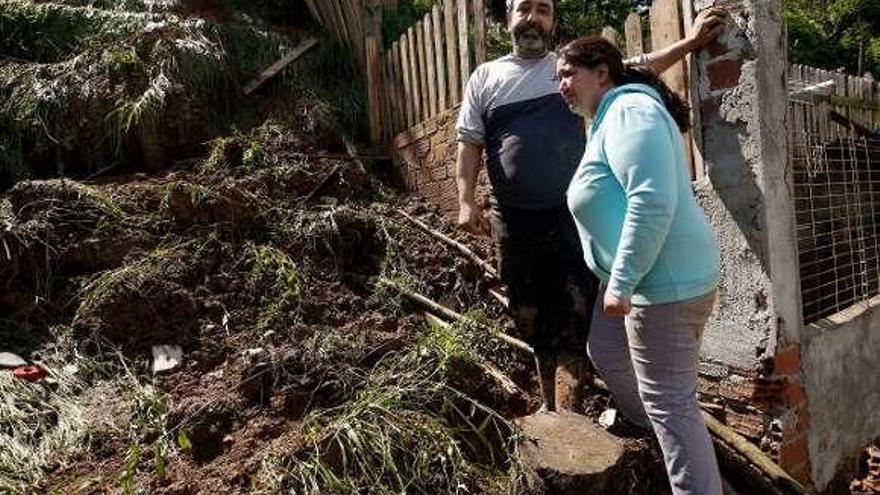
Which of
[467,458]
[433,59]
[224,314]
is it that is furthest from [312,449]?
[433,59]

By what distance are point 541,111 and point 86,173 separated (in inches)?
143

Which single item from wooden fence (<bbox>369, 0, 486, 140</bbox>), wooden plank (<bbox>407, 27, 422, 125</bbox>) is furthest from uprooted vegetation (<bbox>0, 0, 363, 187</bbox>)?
wooden plank (<bbox>407, 27, 422, 125</bbox>)

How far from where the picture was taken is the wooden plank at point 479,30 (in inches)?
179

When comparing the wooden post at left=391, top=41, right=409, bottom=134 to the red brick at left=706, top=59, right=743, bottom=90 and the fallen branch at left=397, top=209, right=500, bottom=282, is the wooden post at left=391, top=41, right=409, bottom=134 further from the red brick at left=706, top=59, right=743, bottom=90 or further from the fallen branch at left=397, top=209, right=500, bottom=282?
the red brick at left=706, top=59, right=743, bottom=90

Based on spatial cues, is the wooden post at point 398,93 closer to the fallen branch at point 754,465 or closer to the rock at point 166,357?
the rock at point 166,357

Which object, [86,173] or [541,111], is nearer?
[541,111]

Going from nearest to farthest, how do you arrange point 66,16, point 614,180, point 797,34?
1. point 614,180
2. point 66,16
3. point 797,34

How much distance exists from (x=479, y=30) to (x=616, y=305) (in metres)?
3.00

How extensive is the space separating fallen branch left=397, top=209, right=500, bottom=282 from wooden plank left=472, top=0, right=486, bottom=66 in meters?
1.17

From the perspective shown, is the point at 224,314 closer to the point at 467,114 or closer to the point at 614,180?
the point at 467,114

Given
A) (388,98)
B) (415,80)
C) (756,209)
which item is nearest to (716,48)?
(756,209)

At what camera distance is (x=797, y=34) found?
10781mm

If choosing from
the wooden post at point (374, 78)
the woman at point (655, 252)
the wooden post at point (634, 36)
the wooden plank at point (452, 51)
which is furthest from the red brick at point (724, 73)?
the wooden post at point (374, 78)

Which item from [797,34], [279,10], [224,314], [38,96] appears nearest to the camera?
[224,314]
